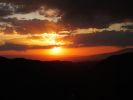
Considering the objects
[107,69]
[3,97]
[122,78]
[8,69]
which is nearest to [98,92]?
[122,78]

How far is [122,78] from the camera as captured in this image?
3600 inches

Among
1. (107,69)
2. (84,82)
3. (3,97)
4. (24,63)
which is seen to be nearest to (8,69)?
(24,63)

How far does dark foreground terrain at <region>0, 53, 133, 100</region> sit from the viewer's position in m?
85.4

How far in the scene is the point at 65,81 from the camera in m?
101

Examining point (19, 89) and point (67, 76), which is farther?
point (67, 76)

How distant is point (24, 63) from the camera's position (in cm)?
11256

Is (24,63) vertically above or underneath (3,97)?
above

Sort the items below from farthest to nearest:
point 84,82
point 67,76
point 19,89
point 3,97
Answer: point 67,76, point 84,82, point 19,89, point 3,97

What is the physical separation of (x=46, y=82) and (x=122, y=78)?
2440cm

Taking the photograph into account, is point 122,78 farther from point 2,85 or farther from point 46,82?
point 2,85

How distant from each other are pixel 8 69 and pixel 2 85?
12.5 metres

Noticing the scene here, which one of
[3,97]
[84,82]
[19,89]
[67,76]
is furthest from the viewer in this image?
[67,76]

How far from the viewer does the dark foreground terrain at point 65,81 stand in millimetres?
85438

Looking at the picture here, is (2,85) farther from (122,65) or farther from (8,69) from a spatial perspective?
(122,65)
